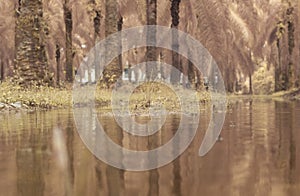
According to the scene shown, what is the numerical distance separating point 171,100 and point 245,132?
8.88 m

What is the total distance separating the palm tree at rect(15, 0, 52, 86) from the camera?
15.0 meters

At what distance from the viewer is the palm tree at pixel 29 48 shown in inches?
590

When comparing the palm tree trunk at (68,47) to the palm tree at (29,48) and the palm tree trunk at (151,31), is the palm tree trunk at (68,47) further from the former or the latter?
the palm tree at (29,48)

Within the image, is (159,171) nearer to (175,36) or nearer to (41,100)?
(41,100)

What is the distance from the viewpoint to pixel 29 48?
1499cm

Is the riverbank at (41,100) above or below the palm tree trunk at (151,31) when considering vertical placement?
below

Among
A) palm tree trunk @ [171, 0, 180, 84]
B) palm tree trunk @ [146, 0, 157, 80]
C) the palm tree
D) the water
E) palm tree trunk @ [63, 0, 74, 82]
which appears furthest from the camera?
palm tree trunk @ [171, 0, 180, 84]

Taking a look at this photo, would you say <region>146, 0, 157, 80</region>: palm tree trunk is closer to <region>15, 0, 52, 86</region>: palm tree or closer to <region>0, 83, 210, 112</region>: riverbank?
<region>0, 83, 210, 112</region>: riverbank

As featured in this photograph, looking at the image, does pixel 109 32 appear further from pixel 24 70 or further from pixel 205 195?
pixel 205 195

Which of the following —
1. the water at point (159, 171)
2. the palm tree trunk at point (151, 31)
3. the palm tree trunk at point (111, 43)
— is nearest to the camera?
the water at point (159, 171)

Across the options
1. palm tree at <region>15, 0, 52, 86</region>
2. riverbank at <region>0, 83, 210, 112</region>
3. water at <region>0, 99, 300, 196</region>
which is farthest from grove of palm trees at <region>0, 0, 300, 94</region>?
water at <region>0, 99, 300, 196</region>

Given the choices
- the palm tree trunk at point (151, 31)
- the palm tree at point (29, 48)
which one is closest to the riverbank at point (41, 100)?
the palm tree at point (29, 48)

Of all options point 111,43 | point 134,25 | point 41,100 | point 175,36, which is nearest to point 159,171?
point 41,100

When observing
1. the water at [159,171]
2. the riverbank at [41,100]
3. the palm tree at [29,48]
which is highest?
the palm tree at [29,48]
